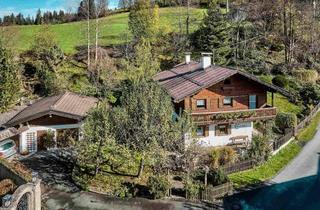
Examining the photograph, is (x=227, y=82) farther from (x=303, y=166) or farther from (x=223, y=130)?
(x=303, y=166)

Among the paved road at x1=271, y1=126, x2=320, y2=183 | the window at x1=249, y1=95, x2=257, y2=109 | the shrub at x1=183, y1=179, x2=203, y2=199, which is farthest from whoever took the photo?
the window at x1=249, y1=95, x2=257, y2=109

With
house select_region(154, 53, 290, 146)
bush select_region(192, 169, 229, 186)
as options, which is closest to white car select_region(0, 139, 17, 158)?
house select_region(154, 53, 290, 146)

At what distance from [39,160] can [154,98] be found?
1116 centimetres

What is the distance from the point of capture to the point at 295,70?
57469mm

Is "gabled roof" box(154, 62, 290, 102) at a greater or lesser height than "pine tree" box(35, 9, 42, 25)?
lesser

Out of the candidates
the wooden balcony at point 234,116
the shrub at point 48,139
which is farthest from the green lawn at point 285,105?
the shrub at point 48,139

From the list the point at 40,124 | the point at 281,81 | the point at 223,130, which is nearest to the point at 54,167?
the point at 40,124

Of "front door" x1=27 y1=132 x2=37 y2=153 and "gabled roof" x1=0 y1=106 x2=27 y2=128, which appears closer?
"front door" x1=27 y1=132 x2=37 y2=153

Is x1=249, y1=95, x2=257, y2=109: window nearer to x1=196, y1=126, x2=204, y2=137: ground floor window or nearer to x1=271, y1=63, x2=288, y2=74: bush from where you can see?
x1=196, y1=126, x2=204, y2=137: ground floor window

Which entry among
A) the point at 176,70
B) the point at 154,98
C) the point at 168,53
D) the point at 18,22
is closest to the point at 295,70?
the point at 168,53

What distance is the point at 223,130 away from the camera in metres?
37.0

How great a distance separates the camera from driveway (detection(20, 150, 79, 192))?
2945 centimetres

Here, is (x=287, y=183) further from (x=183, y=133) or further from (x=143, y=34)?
(x=143, y=34)

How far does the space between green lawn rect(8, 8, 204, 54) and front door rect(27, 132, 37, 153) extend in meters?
26.1
